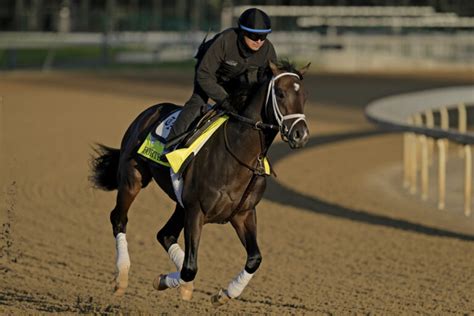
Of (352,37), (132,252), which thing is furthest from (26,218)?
(352,37)

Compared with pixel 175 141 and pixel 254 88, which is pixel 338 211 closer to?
pixel 175 141

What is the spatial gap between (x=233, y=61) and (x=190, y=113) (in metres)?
0.45

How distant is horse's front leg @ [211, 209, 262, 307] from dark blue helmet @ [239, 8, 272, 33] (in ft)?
3.69

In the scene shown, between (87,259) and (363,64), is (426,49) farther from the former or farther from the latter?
(87,259)

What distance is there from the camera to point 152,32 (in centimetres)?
4325

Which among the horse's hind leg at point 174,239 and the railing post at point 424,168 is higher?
the horse's hind leg at point 174,239

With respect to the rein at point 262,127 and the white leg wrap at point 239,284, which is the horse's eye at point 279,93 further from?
the white leg wrap at point 239,284

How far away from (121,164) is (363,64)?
104 ft

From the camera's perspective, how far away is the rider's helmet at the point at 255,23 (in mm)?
6645

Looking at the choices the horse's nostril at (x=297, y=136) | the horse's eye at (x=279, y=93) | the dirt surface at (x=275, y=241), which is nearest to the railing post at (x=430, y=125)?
the dirt surface at (x=275, y=241)

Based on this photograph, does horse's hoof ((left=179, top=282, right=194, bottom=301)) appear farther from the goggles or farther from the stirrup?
the goggles

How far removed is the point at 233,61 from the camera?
689 centimetres

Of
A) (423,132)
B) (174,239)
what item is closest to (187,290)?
(174,239)

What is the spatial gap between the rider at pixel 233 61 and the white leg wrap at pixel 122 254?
0.88 metres
